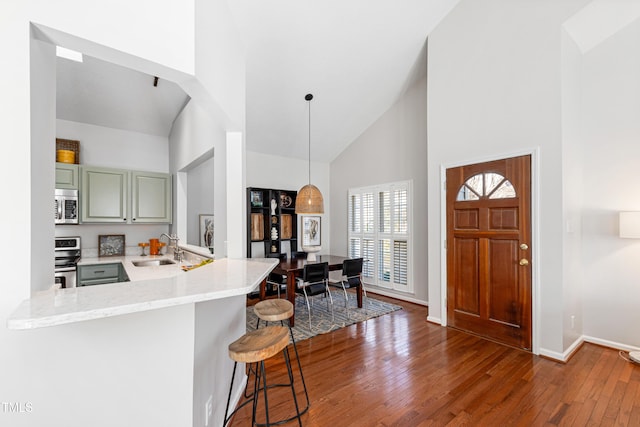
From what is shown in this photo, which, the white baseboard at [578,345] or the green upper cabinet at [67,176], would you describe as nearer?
the white baseboard at [578,345]

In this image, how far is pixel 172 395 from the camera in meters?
1.41

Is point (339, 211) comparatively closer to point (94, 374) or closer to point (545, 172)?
point (545, 172)

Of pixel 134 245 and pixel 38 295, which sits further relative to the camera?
pixel 134 245

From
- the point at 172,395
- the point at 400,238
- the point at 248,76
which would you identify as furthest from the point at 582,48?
the point at 172,395

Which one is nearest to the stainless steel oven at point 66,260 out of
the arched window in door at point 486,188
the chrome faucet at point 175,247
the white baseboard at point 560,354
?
the chrome faucet at point 175,247

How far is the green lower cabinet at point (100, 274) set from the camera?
3.52 metres

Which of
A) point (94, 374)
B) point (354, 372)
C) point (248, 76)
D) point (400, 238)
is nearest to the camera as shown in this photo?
point (94, 374)

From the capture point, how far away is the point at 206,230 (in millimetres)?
3859

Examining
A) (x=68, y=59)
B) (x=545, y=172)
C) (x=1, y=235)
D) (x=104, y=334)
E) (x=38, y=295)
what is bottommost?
(x=104, y=334)

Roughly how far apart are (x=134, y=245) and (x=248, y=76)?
311cm

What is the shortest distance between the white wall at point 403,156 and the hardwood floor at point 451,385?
63.3 inches

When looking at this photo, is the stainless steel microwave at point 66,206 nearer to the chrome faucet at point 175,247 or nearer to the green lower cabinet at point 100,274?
the green lower cabinet at point 100,274

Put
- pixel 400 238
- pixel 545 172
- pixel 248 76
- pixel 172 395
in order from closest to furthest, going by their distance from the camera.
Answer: pixel 172 395
pixel 545 172
pixel 248 76
pixel 400 238

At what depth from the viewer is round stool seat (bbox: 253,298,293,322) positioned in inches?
78.2
